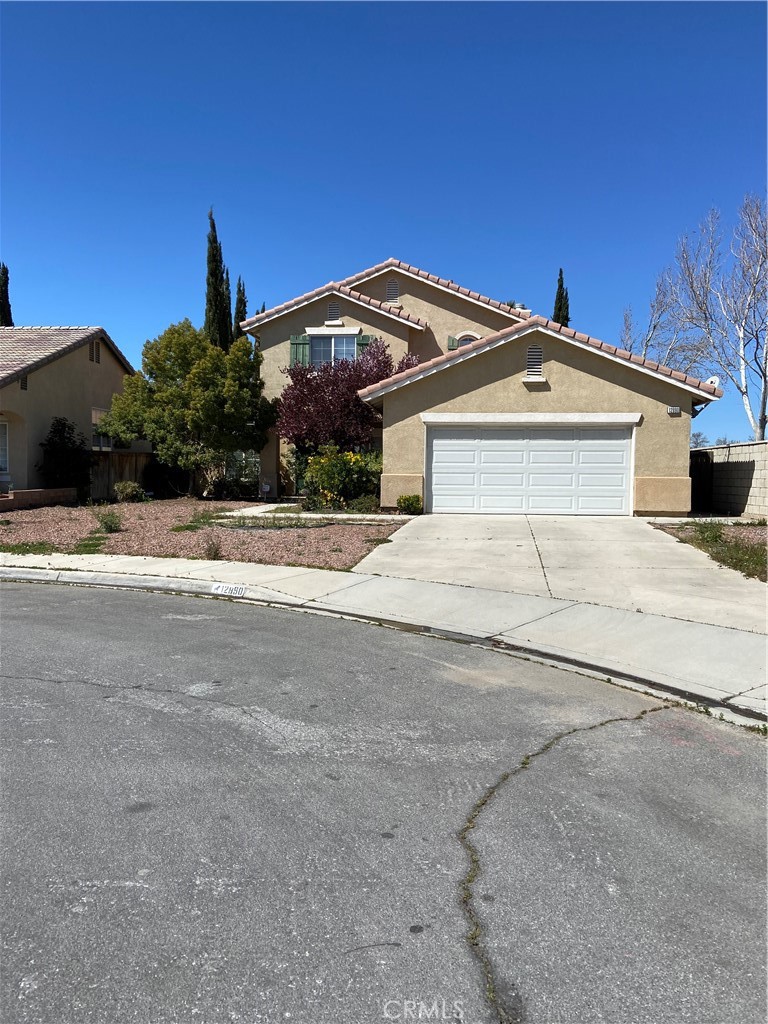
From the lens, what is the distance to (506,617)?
27.8 feet

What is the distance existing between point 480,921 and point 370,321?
23579 millimetres

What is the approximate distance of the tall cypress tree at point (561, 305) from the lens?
3603 cm

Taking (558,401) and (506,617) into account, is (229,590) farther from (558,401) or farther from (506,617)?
(558,401)

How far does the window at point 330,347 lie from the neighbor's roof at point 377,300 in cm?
129

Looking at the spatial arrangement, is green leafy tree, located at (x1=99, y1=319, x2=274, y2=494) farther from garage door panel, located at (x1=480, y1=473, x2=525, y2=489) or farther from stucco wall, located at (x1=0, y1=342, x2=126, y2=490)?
garage door panel, located at (x1=480, y1=473, x2=525, y2=489)

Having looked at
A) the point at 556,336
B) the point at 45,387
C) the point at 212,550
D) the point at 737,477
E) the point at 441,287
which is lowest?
the point at 212,550

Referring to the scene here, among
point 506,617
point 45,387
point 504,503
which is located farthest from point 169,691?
point 45,387

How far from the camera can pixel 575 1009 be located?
8.08 ft

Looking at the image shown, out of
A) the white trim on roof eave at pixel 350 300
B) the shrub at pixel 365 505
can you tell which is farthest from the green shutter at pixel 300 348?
the shrub at pixel 365 505

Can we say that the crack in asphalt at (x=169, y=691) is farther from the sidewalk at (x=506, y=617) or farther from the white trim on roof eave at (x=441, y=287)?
the white trim on roof eave at (x=441, y=287)

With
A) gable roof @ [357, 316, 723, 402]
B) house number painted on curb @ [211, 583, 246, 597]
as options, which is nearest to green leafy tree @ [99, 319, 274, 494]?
gable roof @ [357, 316, 723, 402]

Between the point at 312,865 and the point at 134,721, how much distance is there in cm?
230

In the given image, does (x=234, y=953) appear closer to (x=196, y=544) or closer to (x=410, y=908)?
(x=410, y=908)

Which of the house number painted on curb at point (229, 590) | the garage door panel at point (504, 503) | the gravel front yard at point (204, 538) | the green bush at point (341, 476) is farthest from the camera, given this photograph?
the green bush at point (341, 476)
